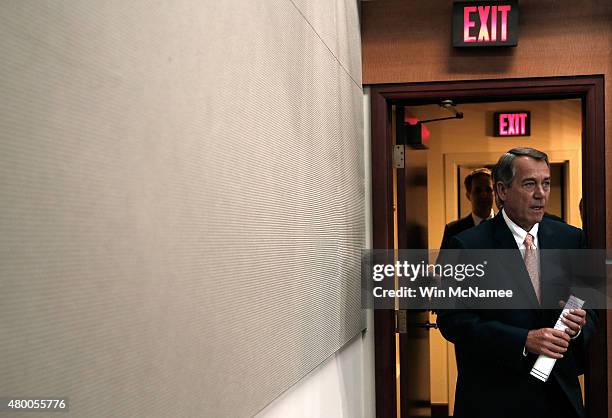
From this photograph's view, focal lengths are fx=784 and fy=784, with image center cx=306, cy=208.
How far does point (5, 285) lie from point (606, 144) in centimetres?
317

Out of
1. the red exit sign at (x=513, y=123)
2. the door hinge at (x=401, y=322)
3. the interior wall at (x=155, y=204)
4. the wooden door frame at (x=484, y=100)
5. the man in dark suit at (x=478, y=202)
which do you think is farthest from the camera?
the red exit sign at (x=513, y=123)

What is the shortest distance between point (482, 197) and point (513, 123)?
1.20 metres

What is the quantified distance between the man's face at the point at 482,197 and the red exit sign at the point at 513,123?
1.03 meters

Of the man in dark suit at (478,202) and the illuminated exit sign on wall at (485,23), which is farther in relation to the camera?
the man in dark suit at (478,202)

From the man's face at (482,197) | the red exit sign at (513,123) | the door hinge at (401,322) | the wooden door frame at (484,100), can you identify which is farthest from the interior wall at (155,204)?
the red exit sign at (513,123)

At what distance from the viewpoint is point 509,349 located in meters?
3.27

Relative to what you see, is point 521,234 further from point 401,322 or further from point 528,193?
point 401,322

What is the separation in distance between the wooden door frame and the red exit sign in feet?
9.10

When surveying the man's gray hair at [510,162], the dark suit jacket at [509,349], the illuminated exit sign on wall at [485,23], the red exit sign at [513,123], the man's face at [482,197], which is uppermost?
the illuminated exit sign on wall at [485,23]

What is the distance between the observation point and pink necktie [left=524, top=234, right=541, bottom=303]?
342 cm

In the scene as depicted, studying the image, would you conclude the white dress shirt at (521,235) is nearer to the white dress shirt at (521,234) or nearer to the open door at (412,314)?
the white dress shirt at (521,234)

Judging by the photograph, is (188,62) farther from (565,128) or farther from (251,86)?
(565,128)

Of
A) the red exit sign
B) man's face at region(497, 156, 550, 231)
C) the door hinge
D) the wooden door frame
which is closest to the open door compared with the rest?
the door hinge

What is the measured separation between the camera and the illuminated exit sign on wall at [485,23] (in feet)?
11.5
